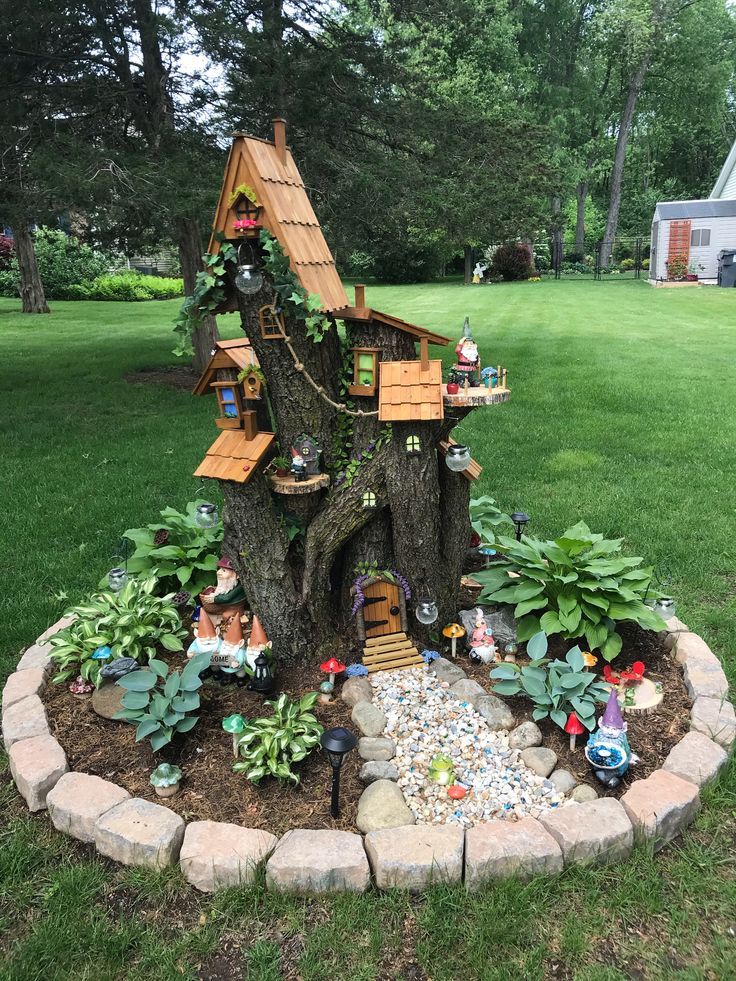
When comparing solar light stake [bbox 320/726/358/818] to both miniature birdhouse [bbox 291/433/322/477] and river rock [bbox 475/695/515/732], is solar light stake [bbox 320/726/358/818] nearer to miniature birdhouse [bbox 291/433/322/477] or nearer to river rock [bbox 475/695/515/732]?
river rock [bbox 475/695/515/732]

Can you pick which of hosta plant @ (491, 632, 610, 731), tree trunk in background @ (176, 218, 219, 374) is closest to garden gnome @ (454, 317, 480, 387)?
hosta plant @ (491, 632, 610, 731)

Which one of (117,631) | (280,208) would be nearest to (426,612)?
(117,631)

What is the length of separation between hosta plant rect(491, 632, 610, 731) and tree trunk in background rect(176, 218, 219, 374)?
630 centimetres

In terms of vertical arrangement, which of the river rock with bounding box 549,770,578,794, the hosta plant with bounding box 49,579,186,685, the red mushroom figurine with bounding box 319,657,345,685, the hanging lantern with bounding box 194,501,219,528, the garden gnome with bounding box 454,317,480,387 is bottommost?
the river rock with bounding box 549,770,578,794

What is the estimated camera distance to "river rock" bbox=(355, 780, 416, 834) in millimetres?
2662

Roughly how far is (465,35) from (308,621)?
7.33 m

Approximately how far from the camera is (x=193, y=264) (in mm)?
9672

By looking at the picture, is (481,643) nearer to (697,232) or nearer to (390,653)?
(390,653)

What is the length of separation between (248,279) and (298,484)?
0.99 meters

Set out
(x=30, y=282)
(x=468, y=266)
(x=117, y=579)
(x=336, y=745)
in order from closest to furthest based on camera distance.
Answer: (x=336, y=745), (x=117, y=579), (x=30, y=282), (x=468, y=266)

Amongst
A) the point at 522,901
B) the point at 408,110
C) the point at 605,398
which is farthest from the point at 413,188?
the point at 522,901

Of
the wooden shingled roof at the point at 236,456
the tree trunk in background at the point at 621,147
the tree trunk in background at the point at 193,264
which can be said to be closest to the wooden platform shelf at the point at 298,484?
the wooden shingled roof at the point at 236,456

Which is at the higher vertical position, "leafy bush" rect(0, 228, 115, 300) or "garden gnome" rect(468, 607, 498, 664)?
"leafy bush" rect(0, 228, 115, 300)

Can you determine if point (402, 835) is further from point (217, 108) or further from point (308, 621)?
point (217, 108)
